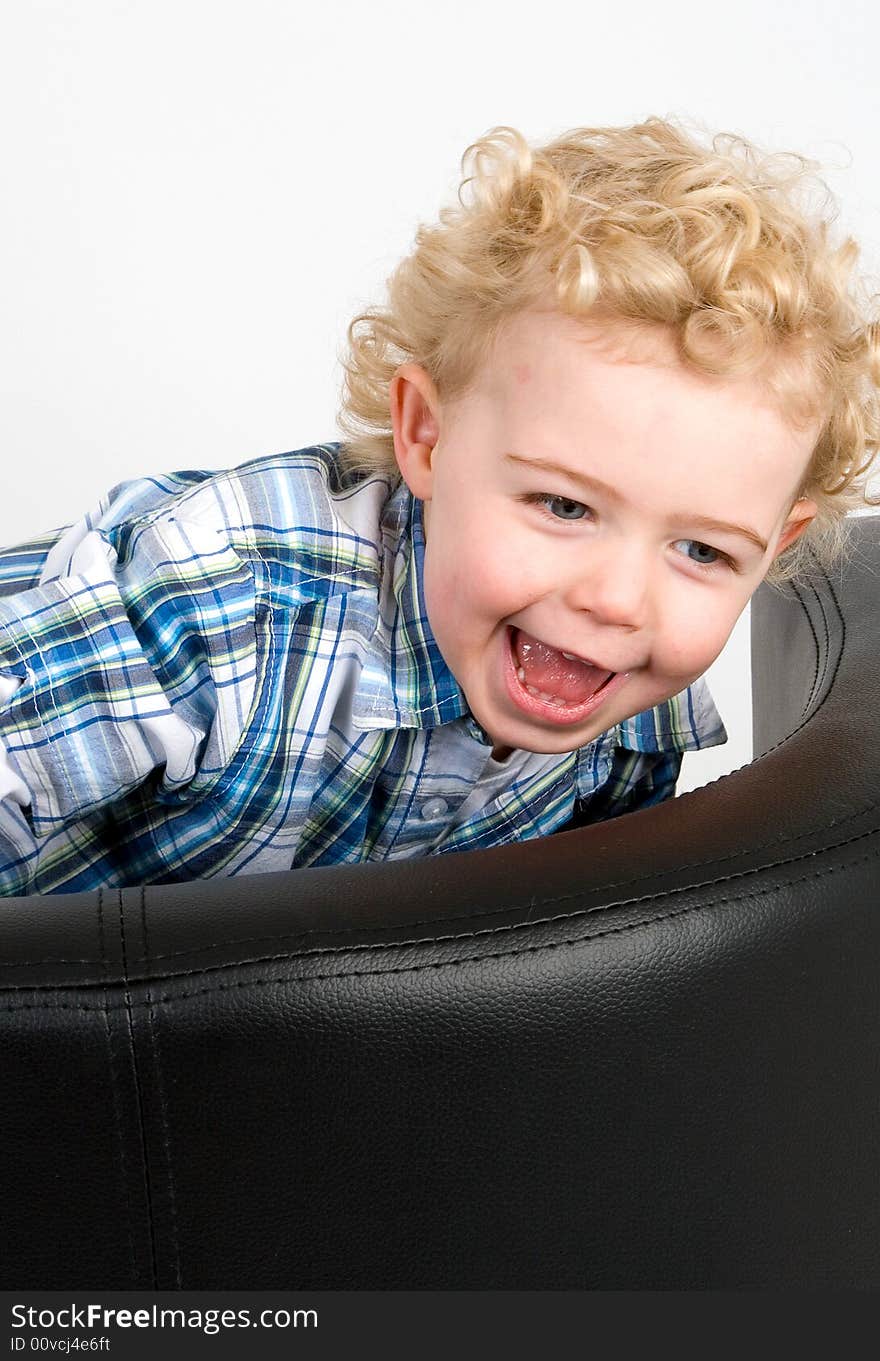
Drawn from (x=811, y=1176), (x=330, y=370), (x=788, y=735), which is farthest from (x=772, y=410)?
(x=330, y=370)

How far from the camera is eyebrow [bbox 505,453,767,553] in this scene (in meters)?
0.95

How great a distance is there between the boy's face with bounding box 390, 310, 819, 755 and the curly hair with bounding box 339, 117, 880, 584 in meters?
0.03

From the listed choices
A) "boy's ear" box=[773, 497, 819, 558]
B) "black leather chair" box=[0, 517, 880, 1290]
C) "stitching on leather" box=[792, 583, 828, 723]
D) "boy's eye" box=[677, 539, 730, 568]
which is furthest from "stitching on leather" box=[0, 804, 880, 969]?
"boy's ear" box=[773, 497, 819, 558]

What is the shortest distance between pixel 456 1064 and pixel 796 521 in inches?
25.6

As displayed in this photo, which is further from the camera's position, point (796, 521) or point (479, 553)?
point (796, 521)

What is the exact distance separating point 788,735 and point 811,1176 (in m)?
0.25

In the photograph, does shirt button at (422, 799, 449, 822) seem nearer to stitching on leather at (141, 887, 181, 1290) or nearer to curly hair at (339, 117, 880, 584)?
curly hair at (339, 117, 880, 584)

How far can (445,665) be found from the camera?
1.18 meters

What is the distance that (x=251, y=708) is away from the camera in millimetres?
1128

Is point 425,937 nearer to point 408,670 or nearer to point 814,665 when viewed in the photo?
point 814,665

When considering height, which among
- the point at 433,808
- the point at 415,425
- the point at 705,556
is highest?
the point at 415,425

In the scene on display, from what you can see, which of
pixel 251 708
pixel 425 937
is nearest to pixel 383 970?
pixel 425 937

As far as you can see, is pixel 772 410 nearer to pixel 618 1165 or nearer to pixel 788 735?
pixel 788 735

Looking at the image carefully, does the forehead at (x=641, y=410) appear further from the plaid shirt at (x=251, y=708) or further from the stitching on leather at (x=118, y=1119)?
the stitching on leather at (x=118, y=1119)
